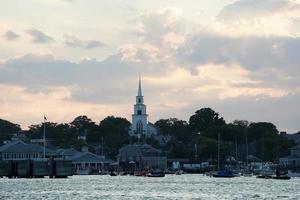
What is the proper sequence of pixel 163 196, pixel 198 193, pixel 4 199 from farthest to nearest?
pixel 198 193 → pixel 163 196 → pixel 4 199

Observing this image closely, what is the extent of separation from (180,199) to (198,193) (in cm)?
1652

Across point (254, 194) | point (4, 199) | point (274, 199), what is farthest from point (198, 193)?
point (4, 199)

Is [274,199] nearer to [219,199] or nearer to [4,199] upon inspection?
[219,199]

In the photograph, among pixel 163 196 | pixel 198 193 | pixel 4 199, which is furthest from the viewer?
pixel 198 193

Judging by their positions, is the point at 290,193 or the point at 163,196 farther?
the point at 290,193

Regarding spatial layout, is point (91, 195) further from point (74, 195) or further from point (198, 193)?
point (198, 193)

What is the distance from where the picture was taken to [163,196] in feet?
409

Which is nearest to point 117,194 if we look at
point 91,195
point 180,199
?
point 91,195

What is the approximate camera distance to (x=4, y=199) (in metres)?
117

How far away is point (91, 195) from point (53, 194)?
16.3 feet

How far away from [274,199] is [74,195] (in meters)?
25.2

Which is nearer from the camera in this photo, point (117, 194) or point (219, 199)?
point (219, 199)

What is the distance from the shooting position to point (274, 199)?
393ft

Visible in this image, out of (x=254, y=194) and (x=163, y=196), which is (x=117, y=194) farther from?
(x=254, y=194)
